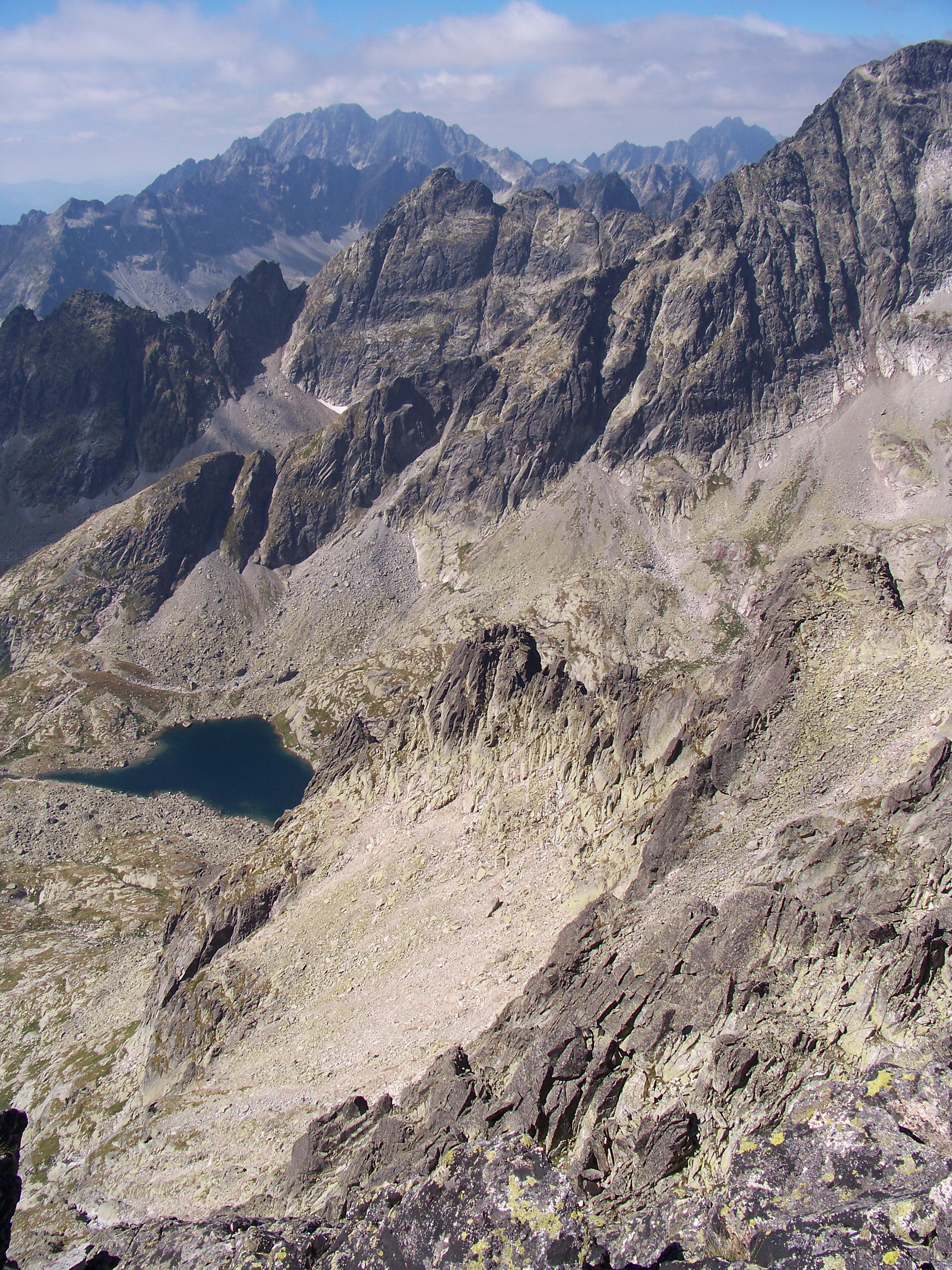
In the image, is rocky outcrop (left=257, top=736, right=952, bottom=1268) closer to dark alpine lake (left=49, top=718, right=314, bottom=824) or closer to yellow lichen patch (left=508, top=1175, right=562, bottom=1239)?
yellow lichen patch (left=508, top=1175, right=562, bottom=1239)

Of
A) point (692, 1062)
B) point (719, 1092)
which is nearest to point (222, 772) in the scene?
point (692, 1062)

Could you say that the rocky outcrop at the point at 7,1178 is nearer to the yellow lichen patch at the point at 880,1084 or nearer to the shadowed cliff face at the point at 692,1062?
the shadowed cliff face at the point at 692,1062

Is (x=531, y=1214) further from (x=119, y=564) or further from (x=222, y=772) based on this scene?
(x=119, y=564)

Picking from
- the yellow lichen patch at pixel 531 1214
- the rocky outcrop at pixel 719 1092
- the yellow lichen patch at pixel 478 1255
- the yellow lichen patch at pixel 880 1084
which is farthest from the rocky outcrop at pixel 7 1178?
the yellow lichen patch at pixel 880 1084

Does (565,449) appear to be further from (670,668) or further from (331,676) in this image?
(331,676)

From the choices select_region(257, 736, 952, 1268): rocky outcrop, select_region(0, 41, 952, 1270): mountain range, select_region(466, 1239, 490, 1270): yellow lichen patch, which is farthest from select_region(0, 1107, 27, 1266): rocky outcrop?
select_region(466, 1239, 490, 1270): yellow lichen patch

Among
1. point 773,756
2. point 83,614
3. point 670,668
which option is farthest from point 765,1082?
point 83,614
